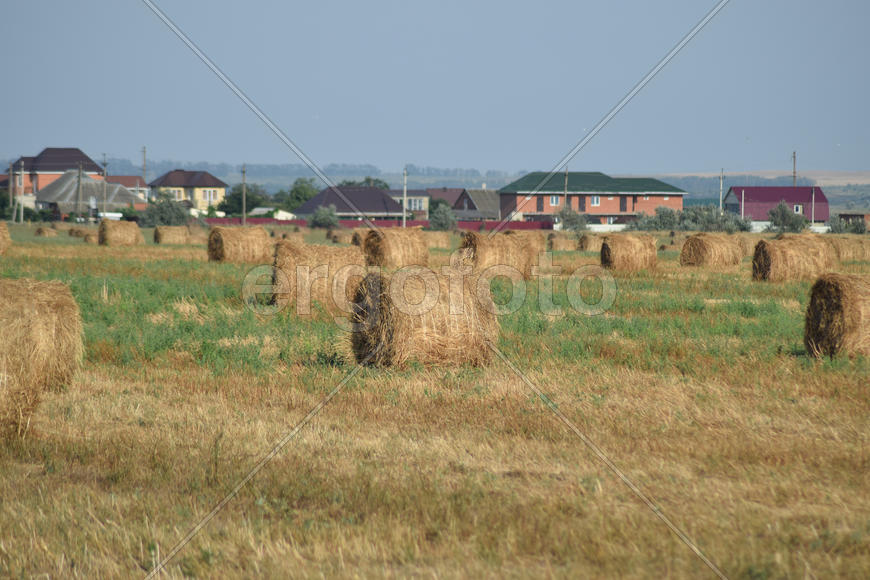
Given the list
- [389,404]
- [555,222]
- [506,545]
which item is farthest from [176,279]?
[555,222]

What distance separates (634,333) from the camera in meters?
15.5

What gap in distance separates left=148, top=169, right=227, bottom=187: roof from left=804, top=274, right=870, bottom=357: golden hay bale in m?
159

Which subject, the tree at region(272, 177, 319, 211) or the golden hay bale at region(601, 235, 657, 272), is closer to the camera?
the golden hay bale at region(601, 235, 657, 272)

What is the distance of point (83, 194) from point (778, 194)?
300 ft

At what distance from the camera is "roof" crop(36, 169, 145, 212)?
412 feet

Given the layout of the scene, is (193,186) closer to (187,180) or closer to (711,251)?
(187,180)

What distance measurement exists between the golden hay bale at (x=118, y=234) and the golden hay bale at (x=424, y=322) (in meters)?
35.3

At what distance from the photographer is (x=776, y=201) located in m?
111

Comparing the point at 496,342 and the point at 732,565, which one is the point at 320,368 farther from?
the point at 732,565

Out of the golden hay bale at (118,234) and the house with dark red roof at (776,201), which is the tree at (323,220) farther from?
the house with dark red roof at (776,201)

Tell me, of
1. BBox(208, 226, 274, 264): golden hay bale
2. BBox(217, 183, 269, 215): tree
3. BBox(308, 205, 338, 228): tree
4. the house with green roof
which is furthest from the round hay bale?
BBox(217, 183, 269, 215): tree

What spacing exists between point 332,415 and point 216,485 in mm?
2557

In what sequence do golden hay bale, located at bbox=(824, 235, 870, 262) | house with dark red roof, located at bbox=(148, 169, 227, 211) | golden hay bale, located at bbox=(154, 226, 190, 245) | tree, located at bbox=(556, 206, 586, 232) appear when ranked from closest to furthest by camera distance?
golden hay bale, located at bbox=(824, 235, 870, 262), golden hay bale, located at bbox=(154, 226, 190, 245), tree, located at bbox=(556, 206, 586, 232), house with dark red roof, located at bbox=(148, 169, 227, 211)

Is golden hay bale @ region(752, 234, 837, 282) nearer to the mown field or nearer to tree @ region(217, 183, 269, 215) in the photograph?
the mown field
